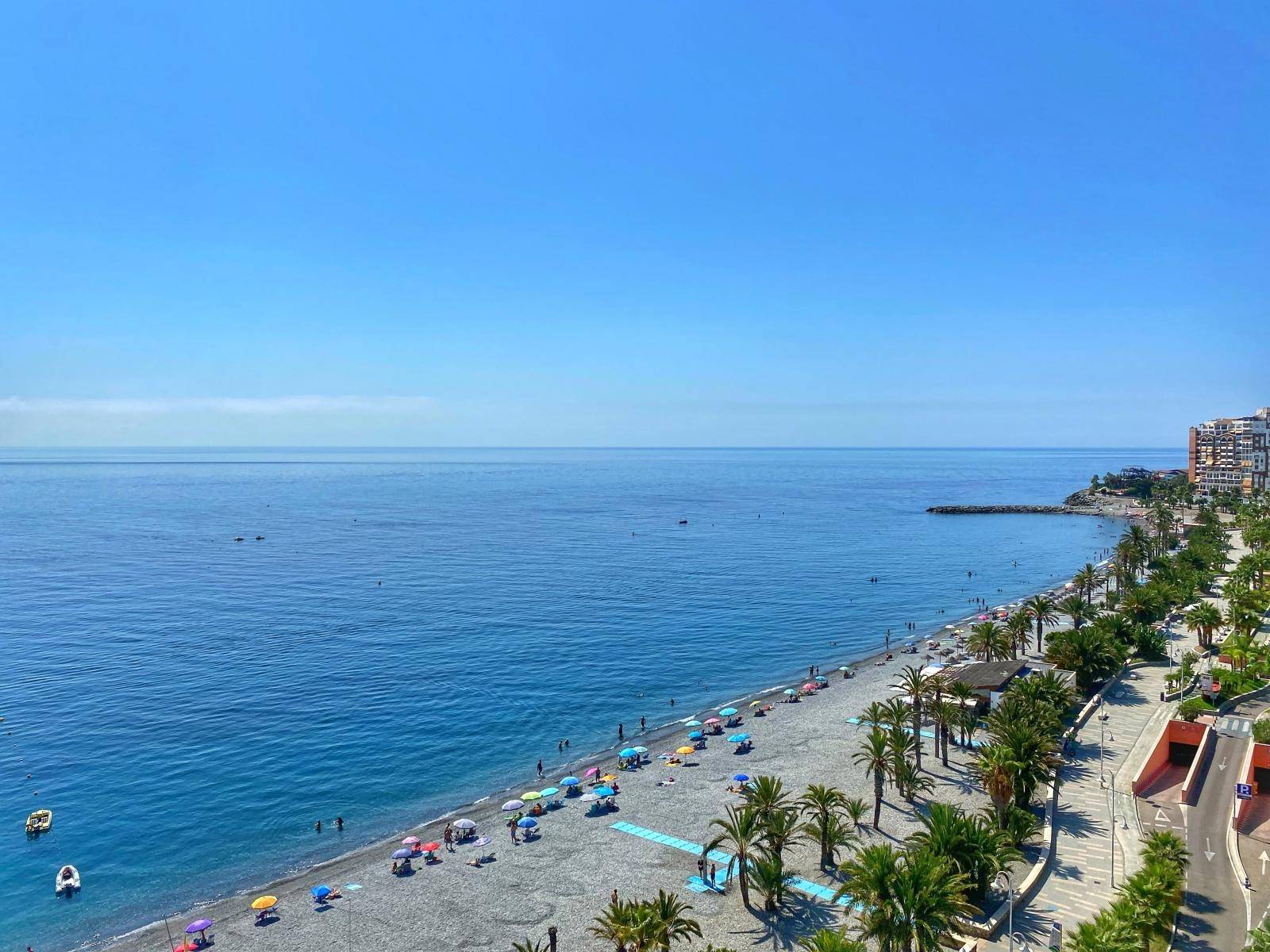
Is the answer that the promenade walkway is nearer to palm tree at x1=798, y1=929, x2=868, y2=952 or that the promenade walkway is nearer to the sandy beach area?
the sandy beach area

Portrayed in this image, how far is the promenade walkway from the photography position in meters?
33.6

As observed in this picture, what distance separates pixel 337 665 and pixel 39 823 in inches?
1257

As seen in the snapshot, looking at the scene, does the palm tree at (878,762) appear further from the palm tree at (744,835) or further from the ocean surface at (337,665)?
the ocean surface at (337,665)

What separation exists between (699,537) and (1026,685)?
115m

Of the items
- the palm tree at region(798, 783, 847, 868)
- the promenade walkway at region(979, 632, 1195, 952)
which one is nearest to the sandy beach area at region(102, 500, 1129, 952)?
the palm tree at region(798, 783, 847, 868)

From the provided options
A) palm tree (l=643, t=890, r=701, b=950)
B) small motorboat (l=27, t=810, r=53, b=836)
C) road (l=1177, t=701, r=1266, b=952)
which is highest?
palm tree (l=643, t=890, r=701, b=950)

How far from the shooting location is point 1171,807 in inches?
1684

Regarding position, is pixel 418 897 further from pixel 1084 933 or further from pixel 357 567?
pixel 357 567

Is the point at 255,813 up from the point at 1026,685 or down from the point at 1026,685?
down

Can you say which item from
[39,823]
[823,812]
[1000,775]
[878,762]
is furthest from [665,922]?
[39,823]

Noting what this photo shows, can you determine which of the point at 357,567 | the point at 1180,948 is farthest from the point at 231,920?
the point at 357,567

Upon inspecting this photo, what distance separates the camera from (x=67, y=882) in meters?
43.0

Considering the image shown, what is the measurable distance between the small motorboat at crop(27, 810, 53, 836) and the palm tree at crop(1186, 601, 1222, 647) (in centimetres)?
9369

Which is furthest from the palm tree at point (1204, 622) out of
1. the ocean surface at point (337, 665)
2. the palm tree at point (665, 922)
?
A: the palm tree at point (665, 922)
